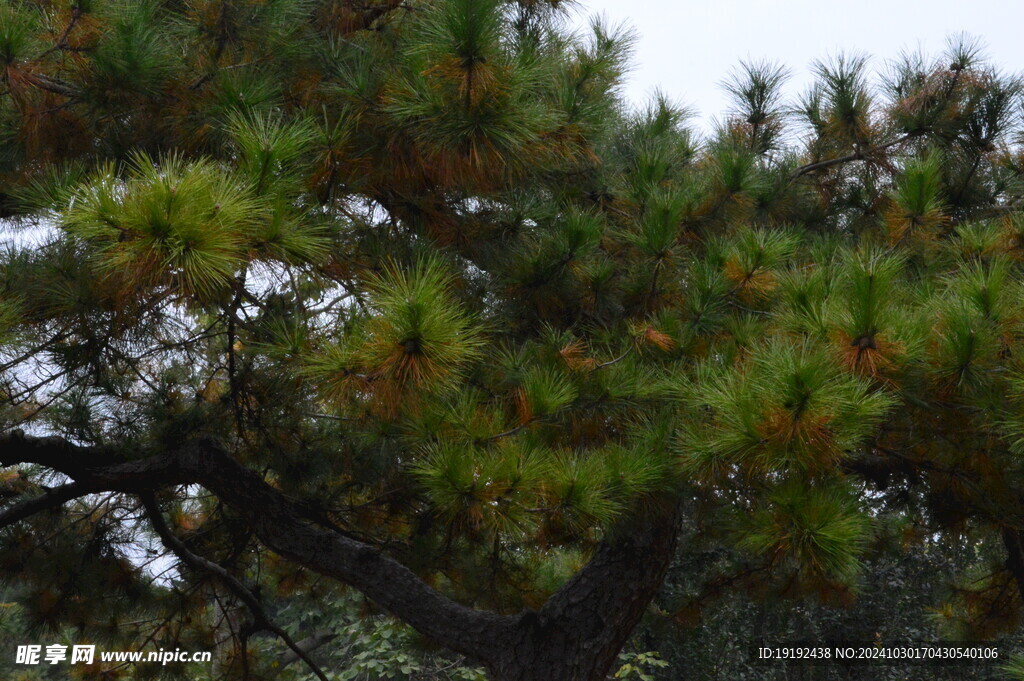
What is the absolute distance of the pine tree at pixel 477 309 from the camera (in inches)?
70.8

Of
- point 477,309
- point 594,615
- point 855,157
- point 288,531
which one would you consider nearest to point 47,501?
point 288,531

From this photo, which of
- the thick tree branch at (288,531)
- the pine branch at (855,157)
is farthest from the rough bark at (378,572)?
the pine branch at (855,157)

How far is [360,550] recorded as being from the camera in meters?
2.88

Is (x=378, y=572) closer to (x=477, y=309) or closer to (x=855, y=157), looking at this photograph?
(x=477, y=309)

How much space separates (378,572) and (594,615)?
2.34 ft

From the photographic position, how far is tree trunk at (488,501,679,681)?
2852 mm

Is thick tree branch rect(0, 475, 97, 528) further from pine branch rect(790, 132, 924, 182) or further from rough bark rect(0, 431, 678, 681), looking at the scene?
pine branch rect(790, 132, 924, 182)

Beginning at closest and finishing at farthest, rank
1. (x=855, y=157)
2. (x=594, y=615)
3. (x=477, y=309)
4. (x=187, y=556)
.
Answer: (x=477, y=309)
(x=594, y=615)
(x=187, y=556)
(x=855, y=157)

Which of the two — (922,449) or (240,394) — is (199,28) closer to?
(240,394)

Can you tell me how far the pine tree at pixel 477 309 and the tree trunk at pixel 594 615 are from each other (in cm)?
1

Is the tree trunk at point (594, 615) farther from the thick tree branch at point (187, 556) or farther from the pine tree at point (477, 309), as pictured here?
the thick tree branch at point (187, 556)

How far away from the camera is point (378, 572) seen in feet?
9.39

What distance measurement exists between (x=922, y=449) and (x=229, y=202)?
7.00ft

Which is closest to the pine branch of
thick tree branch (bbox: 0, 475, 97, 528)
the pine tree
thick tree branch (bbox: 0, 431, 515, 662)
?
the pine tree
